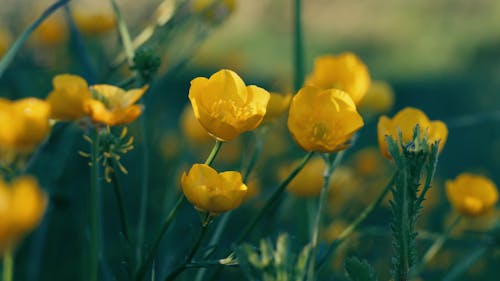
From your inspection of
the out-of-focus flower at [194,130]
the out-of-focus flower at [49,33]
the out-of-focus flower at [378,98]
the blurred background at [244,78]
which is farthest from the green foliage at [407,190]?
the out-of-focus flower at [49,33]

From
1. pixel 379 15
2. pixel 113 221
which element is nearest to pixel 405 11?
pixel 379 15

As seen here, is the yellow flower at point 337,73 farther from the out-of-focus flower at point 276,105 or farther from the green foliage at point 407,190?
the green foliage at point 407,190

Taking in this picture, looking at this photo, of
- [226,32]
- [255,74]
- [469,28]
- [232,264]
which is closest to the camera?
[232,264]

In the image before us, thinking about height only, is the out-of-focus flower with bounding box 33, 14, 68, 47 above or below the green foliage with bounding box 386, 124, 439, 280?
above

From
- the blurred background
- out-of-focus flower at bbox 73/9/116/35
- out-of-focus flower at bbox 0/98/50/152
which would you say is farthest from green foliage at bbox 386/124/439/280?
out-of-focus flower at bbox 73/9/116/35

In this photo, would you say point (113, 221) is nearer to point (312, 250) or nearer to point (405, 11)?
point (312, 250)

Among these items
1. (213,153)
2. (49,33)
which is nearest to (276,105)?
(213,153)

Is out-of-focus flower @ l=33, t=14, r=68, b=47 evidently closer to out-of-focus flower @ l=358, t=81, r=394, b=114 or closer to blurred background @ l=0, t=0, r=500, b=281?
blurred background @ l=0, t=0, r=500, b=281
